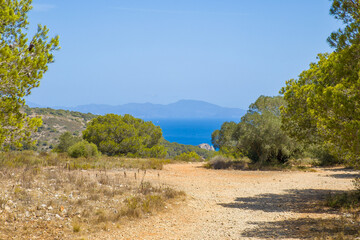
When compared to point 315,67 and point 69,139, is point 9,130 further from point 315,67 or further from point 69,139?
point 69,139

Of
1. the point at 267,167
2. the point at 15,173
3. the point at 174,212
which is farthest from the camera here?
the point at 267,167

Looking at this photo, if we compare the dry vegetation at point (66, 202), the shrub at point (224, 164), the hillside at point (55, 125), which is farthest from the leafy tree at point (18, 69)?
the hillside at point (55, 125)

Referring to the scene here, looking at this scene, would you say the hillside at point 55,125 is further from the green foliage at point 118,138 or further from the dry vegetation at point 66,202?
the dry vegetation at point 66,202

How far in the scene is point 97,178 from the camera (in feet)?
43.2

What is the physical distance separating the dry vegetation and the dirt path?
21.9 inches

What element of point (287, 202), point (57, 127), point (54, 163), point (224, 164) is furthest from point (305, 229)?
point (57, 127)

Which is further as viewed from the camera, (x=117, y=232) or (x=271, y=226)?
(x=271, y=226)

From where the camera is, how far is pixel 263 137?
74.0ft

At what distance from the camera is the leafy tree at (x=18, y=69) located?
26.9 ft

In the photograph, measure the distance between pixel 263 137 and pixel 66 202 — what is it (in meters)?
16.0

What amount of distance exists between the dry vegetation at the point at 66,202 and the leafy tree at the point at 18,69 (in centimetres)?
173

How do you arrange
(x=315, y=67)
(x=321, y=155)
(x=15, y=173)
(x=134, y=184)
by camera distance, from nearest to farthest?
(x=15, y=173) → (x=134, y=184) → (x=315, y=67) → (x=321, y=155)

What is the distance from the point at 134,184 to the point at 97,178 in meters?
1.57

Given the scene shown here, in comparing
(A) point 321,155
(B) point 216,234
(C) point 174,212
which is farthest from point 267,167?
(B) point 216,234
